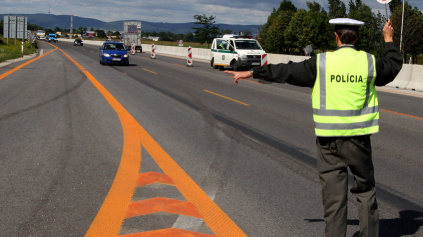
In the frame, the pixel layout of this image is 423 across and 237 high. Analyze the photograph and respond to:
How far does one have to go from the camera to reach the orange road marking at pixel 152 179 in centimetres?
522

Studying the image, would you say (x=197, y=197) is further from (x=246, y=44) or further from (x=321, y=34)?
(x=321, y=34)

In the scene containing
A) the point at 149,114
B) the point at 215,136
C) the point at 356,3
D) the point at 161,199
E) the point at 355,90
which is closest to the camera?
the point at 355,90

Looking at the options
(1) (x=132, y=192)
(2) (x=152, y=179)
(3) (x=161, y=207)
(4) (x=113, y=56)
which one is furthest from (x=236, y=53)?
(3) (x=161, y=207)

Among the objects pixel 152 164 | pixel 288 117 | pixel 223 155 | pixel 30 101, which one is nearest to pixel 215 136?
pixel 223 155

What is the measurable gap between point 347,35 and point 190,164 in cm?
345

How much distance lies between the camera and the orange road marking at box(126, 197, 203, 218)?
4.28 metres

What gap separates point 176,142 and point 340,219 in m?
4.56

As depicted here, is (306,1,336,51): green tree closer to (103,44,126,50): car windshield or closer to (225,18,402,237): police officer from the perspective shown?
(103,44,126,50): car windshield

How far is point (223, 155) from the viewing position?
21.8 ft

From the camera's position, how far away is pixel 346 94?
3.17m

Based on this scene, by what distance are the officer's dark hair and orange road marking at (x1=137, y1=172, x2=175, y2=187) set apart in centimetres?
283

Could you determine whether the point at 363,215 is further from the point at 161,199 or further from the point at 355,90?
the point at 161,199

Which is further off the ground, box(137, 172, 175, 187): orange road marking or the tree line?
the tree line

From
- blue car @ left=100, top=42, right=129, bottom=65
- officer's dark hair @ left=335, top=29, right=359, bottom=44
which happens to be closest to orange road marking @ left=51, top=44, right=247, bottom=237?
officer's dark hair @ left=335, top=29, right=359, bottom=44
